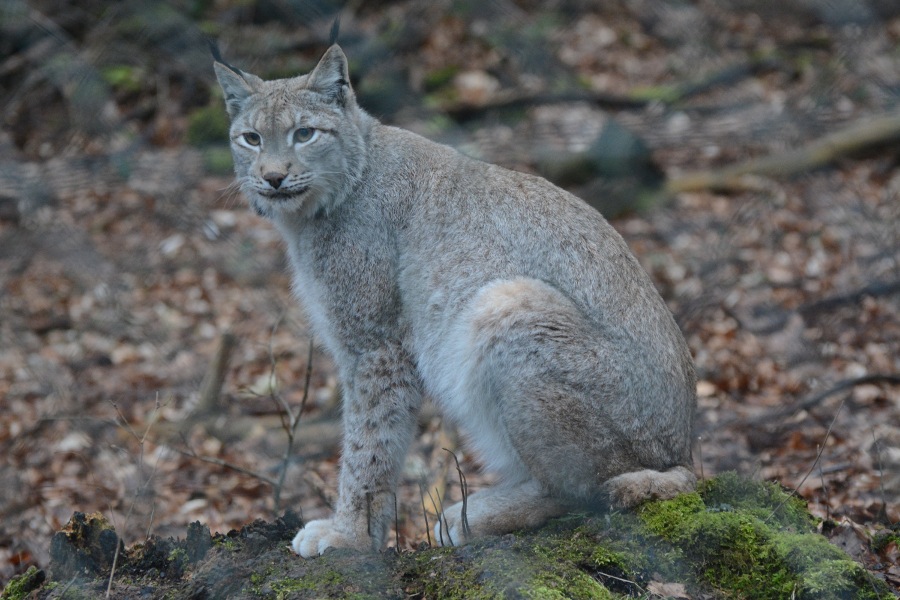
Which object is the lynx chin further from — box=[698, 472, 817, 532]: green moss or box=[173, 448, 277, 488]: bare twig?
box=[173, 448, 277, 488]: bare twig

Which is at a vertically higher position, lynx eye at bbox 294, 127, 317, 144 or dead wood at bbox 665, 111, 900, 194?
dead wood at bbox 665, 111, 900, 194

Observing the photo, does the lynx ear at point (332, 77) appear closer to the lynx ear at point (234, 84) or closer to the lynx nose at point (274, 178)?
the lynx ear at point (234, 84)

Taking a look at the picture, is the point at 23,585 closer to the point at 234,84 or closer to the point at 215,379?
the point at 234,84

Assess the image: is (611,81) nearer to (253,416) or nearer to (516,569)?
(253,416)

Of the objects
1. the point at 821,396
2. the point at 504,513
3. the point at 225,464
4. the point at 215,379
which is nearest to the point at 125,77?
the point at 215,379

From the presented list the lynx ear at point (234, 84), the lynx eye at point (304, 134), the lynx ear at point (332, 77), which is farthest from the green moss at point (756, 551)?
the lynx ear at point (234, 84)

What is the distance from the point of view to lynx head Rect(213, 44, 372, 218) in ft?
13.8

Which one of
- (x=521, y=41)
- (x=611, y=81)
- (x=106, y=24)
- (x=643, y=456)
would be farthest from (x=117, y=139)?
(x=643, y=456)

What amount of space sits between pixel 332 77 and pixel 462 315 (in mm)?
1304

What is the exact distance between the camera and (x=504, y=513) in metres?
3.68

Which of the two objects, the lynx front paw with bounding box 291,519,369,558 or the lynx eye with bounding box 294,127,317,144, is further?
the lynx eye with bounding box 294,127,317,144

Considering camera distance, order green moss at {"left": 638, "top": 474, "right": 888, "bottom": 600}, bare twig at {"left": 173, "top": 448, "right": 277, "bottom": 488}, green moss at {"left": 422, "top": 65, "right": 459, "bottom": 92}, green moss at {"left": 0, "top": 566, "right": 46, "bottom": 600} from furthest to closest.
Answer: green moss at {"left": 422, "top": 65, "right": 459, "bottom": 92} → bare twig at {"left": 173, "top": 448, "right": 277, "bottom": 488} → green moss at {"left": 0, "top": 566, "right": 46, "bottom": 600} → green moss at {"left": 638, "top": 474, "right": 888, "bottom": 600}

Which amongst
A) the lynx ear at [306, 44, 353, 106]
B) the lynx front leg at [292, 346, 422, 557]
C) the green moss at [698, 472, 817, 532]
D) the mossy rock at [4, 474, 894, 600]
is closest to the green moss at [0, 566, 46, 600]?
the mossy rock at [4, 474, 894, 600]

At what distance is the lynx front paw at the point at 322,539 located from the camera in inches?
147
